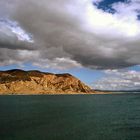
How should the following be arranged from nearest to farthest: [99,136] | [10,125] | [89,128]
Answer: [99,136], [89,128], [10,125]

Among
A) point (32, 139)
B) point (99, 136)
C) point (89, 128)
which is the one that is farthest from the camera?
point (89, 128)

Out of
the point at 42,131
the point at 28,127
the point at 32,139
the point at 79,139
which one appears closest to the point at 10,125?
the point at 28,127

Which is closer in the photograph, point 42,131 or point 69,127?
point 42,131

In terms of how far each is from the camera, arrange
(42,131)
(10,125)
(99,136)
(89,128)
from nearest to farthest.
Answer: (99,136)
(42,131)
(89,128)
(10,125)

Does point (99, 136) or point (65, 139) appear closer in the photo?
point (65, 139)

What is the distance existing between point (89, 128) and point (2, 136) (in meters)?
22.8

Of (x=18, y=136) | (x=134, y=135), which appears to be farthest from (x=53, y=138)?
(x=134, y=135)

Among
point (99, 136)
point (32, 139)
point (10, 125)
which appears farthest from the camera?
point (10, 125)

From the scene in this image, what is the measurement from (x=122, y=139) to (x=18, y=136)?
22457 mm

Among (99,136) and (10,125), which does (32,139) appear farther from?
(10,125)

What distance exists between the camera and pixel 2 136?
60125mm

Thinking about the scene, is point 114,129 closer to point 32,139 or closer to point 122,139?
point 122,139

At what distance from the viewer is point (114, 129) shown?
70375 millimetres

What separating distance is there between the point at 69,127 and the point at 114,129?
11.8 m
